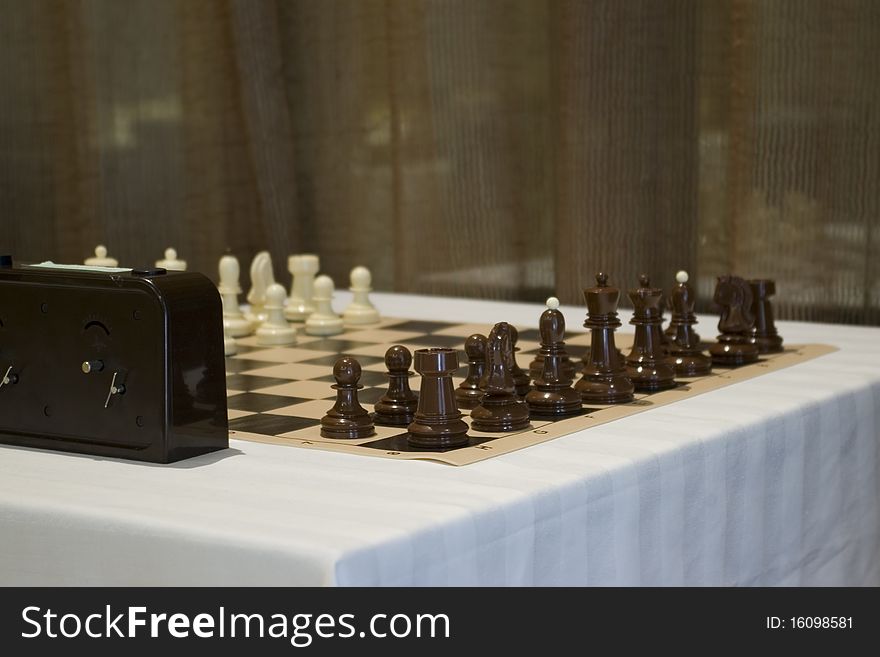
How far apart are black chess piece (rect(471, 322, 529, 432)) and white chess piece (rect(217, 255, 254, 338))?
89cm

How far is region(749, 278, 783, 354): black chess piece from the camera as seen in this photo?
1.92m

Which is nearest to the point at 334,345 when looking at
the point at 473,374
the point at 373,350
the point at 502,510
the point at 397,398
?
the point at 373,350

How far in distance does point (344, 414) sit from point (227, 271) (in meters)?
0.98

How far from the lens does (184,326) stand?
1.27 meters

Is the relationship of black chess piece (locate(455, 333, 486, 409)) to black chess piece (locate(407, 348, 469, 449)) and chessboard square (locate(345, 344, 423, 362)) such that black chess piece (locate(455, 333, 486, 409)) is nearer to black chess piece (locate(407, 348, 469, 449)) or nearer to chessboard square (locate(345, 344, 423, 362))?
black chess piece (locate(407, 348, 469, 449))

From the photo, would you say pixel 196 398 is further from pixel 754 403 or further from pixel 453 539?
pixel 754 403

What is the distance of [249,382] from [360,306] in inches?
24.5

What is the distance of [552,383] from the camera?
149cm

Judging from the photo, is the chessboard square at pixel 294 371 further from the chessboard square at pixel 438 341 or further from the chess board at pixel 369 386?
the chessboard square at pixel 438 341

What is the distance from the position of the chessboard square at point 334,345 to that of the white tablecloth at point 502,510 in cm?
69

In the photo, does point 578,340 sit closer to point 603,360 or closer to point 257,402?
point 603,360

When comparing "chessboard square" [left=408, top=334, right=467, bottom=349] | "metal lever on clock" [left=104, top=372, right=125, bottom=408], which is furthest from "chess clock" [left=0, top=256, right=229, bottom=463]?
"chessboard square" [left=408, top=334, right=467, bottom=349]
